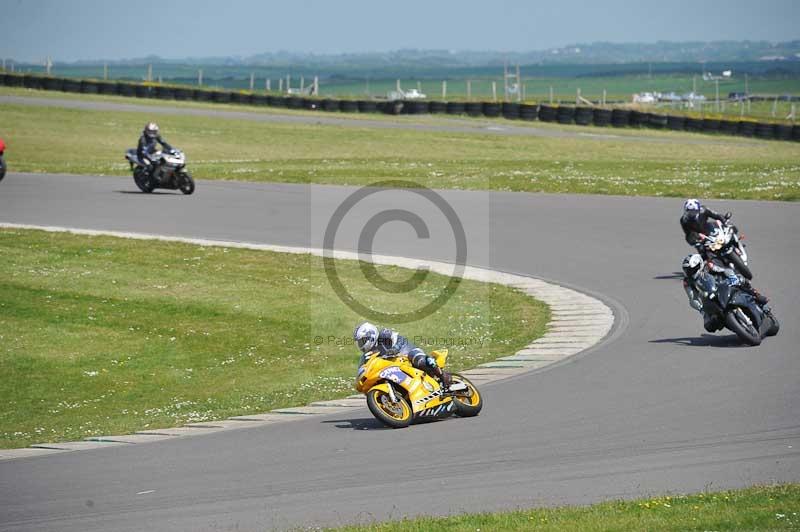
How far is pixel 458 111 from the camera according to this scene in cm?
6406

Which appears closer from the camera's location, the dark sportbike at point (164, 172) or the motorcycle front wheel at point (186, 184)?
the dark sportbike at point (164, 172)

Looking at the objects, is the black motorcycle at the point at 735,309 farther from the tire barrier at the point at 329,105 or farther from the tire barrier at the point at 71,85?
the tire barrier at the point at 71,85

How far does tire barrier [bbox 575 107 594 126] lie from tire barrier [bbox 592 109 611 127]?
0.63ft

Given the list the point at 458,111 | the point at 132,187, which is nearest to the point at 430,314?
the point at 132,187

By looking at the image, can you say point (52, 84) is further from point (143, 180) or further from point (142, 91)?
point (143, 180)

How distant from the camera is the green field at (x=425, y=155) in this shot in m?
32.3

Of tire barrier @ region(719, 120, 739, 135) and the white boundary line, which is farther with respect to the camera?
tire barrier @ region(719, 120, 739, 135)

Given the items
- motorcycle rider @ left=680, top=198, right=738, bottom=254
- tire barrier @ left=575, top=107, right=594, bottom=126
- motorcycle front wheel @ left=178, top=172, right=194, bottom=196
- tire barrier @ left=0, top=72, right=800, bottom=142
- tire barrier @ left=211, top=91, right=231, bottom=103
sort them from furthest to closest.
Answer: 1. tire barrier @ left=211, top=91, right=231, bottom=103
2. tire barrier @ left=575, top=107, right=594, bottom=126
3. tire barrier @ left=0, top=72, right=800, bottom=142
4. motorcycle front wheel @ left=178, top=172, right=194, bottom=196
5. motorcycle rider @ left=680, top=198, right=738, bottom=254

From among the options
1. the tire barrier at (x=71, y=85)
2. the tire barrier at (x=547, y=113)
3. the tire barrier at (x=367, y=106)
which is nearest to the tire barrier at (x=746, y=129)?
the tire barrier at (x=547, y=113)

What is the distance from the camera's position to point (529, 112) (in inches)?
2378

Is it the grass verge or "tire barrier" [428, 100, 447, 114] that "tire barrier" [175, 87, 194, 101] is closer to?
"tire barrier" [428, 100, 447, 114]

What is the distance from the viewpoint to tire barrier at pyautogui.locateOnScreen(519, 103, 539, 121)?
60.2 m

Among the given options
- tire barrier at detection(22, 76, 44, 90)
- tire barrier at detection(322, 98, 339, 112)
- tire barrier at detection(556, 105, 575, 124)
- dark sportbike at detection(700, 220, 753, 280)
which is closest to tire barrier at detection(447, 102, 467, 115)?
tire barrier at detection(556, 105, 575, 124)

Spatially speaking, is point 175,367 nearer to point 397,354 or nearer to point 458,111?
point 397,354
